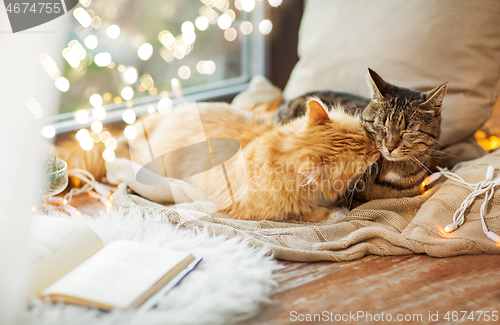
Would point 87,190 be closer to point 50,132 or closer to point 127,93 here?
point 50,132

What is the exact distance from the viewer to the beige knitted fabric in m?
0.87

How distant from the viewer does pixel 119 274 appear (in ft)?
2.30

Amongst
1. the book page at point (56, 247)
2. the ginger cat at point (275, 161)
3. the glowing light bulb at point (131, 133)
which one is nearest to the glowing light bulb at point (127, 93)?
the glowing light bulb at point (131, 133)

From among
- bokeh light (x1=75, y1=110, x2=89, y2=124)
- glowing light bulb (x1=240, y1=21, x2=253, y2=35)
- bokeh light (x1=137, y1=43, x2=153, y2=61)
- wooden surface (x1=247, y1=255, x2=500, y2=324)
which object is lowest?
wooden surface (x1=247, y1=255, x2=500, y2=324)

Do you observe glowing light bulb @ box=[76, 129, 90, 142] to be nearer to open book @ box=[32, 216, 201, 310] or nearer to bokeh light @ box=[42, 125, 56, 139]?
bokeh light @ box=[42, 125, 56, 139]

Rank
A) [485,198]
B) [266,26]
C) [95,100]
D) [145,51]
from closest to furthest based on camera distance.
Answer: [485,198] < [95,100] < [145,51] < [266,26]

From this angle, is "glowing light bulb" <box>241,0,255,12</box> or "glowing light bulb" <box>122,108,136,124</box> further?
"glowing light bulb" <box>241,0,255,12</box>

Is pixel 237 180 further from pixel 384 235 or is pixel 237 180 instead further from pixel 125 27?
pixel 125 27

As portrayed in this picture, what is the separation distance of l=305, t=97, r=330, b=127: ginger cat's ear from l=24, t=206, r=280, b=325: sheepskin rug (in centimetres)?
42

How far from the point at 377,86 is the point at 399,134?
0.55ft

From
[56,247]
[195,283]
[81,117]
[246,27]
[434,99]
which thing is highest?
[246,27]

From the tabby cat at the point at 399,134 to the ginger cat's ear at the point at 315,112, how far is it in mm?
179

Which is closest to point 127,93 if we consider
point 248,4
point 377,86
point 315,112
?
point 248,4

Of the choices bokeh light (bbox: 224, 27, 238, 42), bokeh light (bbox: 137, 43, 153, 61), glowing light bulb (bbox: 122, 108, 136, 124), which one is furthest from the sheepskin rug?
bokeh light (bbox: 224, 27, 238, 42)
